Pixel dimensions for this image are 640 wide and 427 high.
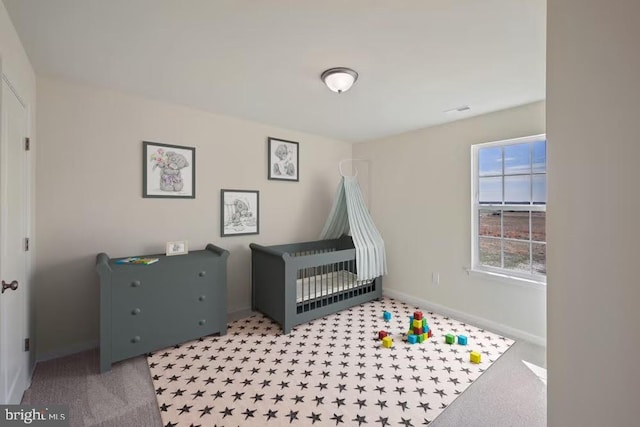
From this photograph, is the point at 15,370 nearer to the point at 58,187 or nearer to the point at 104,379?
the point at 104,379

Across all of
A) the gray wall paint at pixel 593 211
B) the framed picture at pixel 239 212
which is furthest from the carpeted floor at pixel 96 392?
the gray wall paint at pixel 593 211

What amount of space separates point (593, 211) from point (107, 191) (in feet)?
10.6

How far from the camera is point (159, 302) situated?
2.38 meters

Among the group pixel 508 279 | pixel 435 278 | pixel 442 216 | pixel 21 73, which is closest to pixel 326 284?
pixel 435 278

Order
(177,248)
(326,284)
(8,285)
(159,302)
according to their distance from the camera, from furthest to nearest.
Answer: (326,284) < (177,248) < (159,302) < (8,285)

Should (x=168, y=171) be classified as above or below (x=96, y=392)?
above

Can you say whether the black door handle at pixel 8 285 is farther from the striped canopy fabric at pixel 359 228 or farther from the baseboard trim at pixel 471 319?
the baseboard trim at pixel 471 319

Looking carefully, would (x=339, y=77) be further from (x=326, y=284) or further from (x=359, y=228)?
(x=326, y=284)

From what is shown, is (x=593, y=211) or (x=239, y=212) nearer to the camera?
(x=593, y=211)

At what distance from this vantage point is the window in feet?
9.05

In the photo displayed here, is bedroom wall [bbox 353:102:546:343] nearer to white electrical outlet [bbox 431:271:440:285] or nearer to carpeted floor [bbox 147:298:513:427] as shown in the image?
white electrical outlet [bbox 431:271:440:285]

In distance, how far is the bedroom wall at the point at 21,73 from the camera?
149cm

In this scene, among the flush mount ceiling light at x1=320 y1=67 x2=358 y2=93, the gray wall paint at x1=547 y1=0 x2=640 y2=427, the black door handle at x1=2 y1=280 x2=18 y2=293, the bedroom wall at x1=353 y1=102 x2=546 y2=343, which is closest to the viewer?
the gray wall paint at x1=547 y1=0 x2=640 y2=427

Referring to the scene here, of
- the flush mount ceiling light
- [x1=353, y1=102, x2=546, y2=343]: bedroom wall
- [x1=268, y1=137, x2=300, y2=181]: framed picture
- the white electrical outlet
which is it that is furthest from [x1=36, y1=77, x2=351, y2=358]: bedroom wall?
the white electrical outlet
